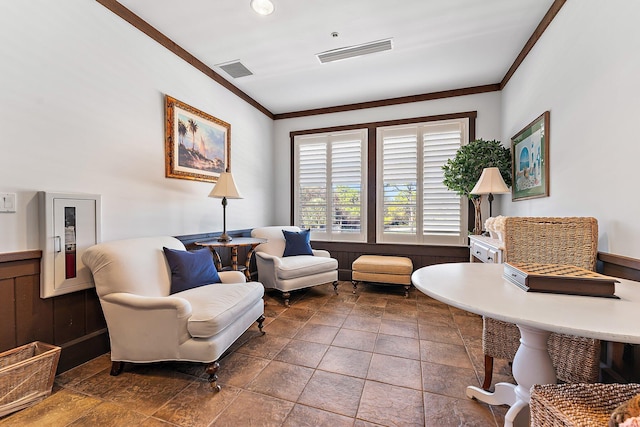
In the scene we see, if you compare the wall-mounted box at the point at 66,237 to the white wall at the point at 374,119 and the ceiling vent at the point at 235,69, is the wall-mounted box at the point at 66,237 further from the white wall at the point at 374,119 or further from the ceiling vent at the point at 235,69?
the white wall at the point at 374,119

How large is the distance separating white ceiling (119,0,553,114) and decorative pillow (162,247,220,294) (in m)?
2.02

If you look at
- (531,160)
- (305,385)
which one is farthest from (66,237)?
(531,160)

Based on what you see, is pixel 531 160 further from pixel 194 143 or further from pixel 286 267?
pixel 194 143

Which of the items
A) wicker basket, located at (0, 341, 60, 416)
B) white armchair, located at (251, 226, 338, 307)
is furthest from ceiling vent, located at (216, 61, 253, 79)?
wicker basket, located at (0, 341, 60, 416)

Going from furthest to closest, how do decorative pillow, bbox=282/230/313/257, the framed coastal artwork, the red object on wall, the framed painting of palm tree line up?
decorative pillow, bbox=282/230/313/257 → the framed painting of palm tree → the framed coastal artwork → the red object on wall

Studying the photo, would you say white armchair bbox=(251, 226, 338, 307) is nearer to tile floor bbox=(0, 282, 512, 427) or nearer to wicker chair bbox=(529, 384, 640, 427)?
tile floor bbox=(0, 282, 512, 427)

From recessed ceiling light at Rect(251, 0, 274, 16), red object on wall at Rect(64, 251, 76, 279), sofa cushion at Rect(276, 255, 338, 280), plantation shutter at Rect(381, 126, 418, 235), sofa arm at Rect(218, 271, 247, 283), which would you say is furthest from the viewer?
plantation shutter at Rect(381, 126, 418, 235)

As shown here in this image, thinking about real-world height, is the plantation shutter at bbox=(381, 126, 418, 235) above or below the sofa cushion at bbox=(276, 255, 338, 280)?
above

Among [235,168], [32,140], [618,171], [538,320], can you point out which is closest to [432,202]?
[618,171]

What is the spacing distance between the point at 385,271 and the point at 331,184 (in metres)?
1.61

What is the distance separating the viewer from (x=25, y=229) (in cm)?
171

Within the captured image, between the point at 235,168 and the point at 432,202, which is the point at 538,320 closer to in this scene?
the point at 432,202

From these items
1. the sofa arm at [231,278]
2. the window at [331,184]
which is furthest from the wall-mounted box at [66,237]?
the window at [331,184]

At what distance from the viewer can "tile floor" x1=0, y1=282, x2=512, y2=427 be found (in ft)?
4.76
